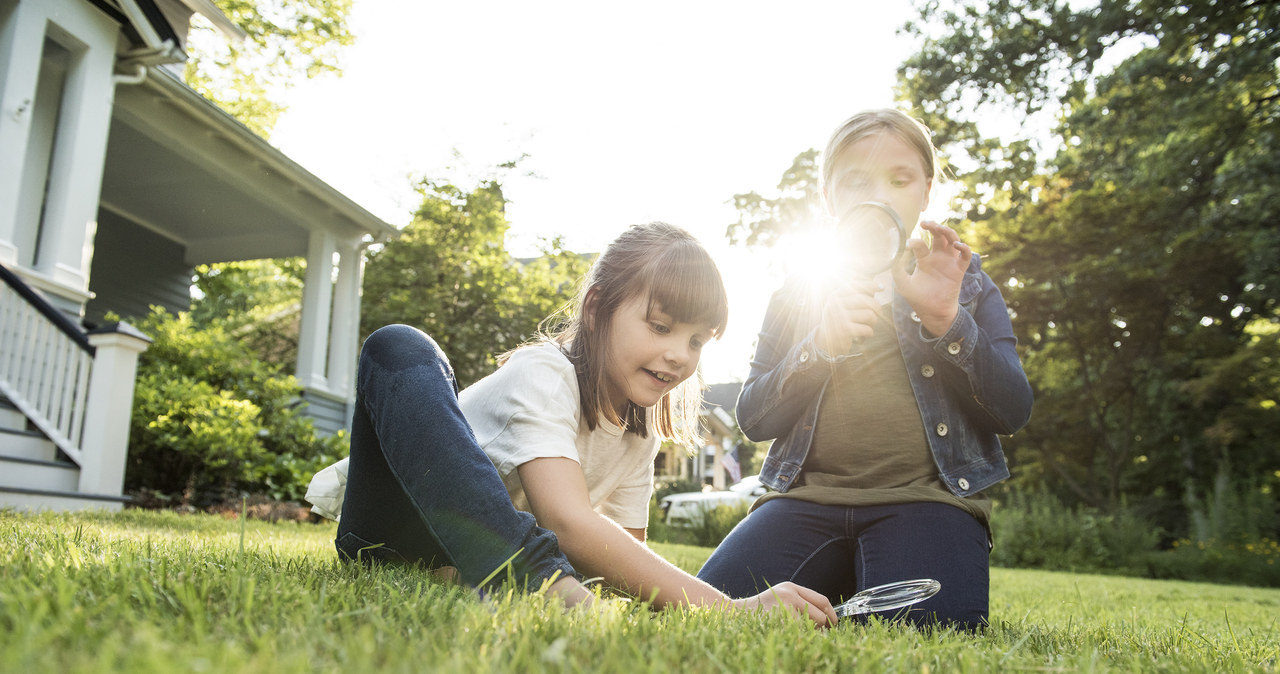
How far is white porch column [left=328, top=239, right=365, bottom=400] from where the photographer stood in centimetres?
1106

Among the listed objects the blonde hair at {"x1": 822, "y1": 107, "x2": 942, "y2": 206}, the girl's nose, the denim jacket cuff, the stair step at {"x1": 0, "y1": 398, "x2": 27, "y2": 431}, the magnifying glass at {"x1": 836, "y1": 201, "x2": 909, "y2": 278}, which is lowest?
the stair step at {"x1": 0, "y1": 398, "x2": 27, "y2": 431}

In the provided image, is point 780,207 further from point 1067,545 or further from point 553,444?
point 553,444

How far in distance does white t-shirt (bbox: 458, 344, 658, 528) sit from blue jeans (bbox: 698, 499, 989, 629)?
37 centimetres

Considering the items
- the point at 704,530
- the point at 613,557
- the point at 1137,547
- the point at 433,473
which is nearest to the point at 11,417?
the point at 433,473

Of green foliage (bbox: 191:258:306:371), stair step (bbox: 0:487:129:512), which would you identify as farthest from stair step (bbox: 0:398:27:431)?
green foliage (bbox: 191:258:306:371)

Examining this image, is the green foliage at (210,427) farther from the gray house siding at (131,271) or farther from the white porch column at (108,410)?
the gray house siding at (131,271)

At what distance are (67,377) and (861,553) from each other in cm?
599

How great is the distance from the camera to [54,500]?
5438mm

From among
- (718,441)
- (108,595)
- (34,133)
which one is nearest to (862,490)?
(108,595)

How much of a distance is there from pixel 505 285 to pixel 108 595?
14.2 meters

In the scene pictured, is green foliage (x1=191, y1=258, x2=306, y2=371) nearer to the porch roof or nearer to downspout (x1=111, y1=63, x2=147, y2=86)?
the porch roof

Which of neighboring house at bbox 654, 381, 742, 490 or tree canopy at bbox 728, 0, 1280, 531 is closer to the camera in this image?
tree canopy at bbox 728, 0, 1280, 531

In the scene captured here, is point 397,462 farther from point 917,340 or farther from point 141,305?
point 141,305

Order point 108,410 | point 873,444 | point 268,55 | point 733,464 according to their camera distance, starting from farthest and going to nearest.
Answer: point 268,55 → point 733,464 → point 108,410 → point 873,444
